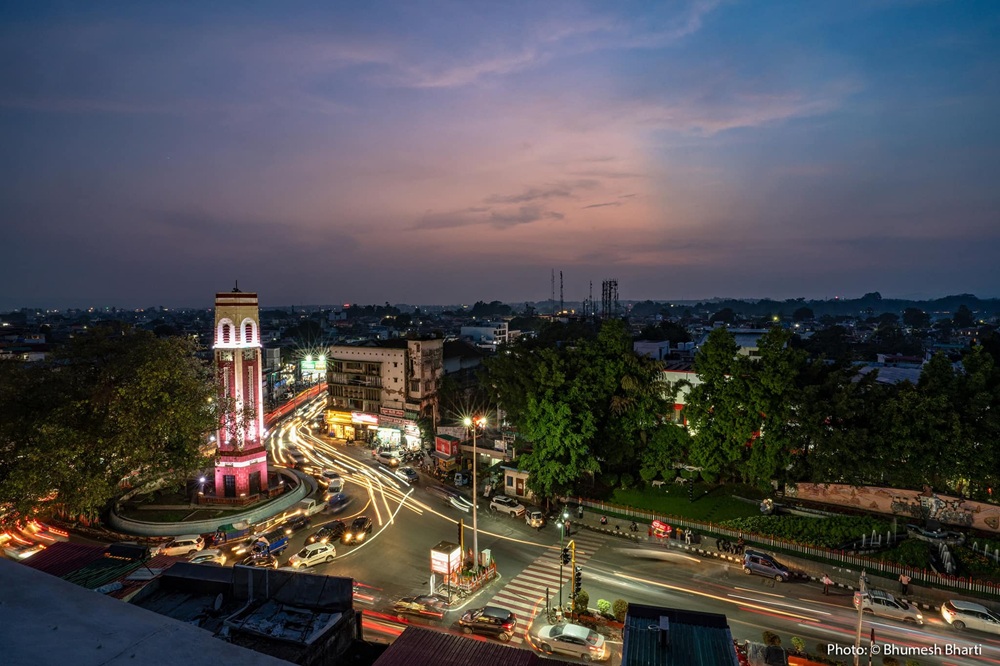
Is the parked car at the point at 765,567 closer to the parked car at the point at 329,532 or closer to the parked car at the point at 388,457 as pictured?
the parked car at the point at 329,532

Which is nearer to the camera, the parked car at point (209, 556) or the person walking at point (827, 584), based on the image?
the person walking at point (827, 584)

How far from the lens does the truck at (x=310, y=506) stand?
38.2 m

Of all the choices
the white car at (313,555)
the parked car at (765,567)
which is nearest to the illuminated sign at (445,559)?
the white car at (313,555)

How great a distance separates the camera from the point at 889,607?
81.2 ft

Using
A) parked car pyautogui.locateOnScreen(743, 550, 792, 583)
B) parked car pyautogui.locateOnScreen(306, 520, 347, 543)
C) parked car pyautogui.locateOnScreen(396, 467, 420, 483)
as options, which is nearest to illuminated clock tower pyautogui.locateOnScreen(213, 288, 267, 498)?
parked car pyautogui.locateOnScreen(306, 520, 347, 543)

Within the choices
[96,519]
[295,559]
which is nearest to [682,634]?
[295,559]

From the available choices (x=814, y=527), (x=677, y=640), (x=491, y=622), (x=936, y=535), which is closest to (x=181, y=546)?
(x=491, y=622)

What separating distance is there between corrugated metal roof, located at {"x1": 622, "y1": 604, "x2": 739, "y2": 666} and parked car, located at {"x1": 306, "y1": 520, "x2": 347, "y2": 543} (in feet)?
72.9

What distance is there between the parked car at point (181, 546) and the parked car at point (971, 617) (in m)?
38.1

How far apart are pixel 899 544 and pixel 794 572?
23.3 ft

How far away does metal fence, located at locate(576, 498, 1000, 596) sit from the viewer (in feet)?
86.9

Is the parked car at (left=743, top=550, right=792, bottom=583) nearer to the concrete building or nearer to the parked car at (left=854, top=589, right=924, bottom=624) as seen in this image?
the parked car at (left=854, top=589, right=924, bottom=624)

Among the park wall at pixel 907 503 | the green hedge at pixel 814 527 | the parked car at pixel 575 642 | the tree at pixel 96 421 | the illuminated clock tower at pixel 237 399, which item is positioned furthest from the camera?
the illuminated clock tower at pixel 237 399

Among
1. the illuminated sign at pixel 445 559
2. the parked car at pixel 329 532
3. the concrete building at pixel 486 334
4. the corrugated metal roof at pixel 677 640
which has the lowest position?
the parked car at pixel 329 532
